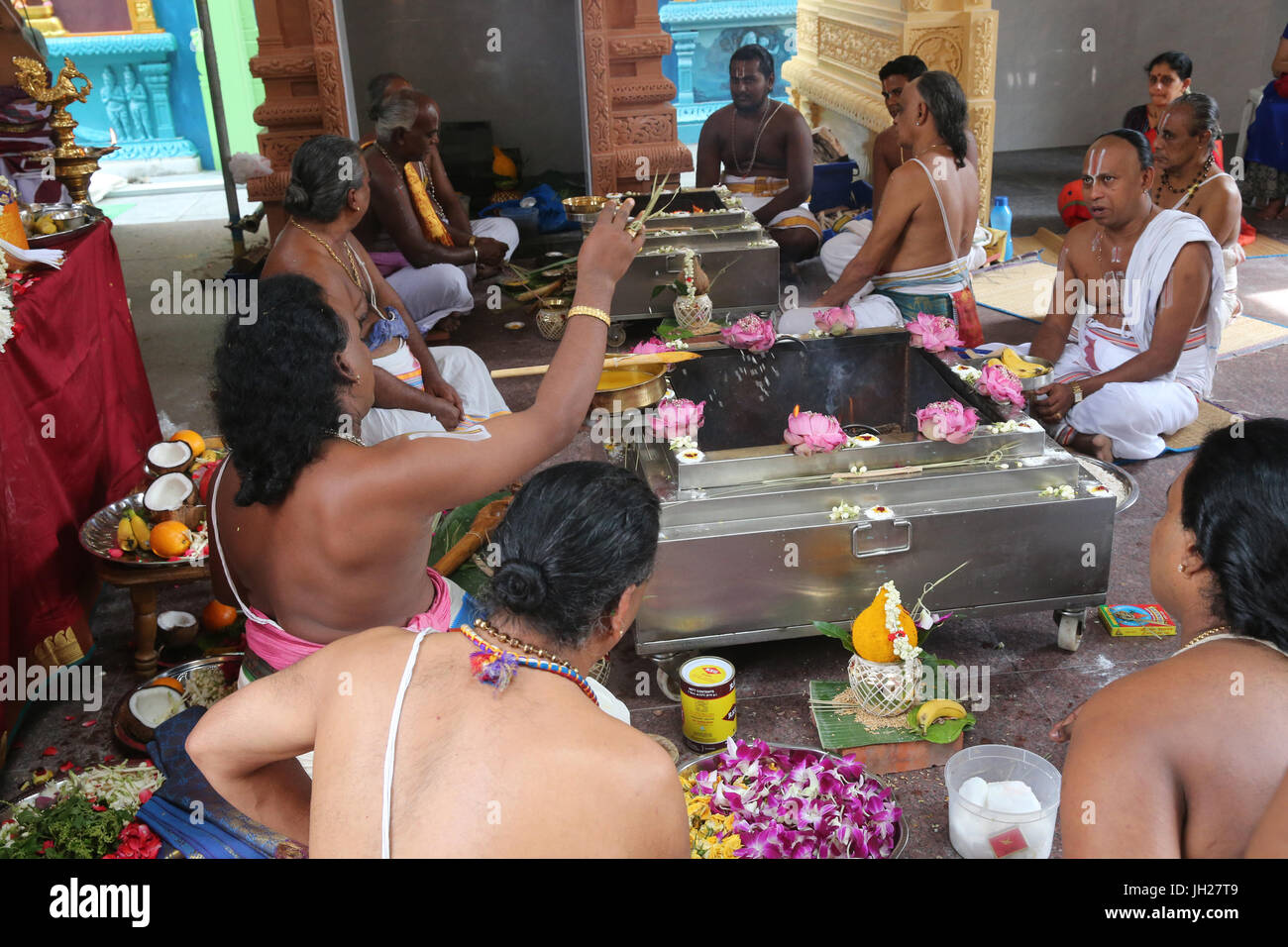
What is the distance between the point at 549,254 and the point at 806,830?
220 inches

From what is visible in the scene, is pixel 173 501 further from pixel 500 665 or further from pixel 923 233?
pixel 923 233

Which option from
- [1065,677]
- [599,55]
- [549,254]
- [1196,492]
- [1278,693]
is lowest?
[1065,677]

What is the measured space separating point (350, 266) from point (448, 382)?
73 centimetres

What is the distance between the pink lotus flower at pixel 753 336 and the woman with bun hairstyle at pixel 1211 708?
2231 mm

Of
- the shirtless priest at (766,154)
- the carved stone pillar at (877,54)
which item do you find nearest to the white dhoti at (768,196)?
the shirtless priest at (766,154)

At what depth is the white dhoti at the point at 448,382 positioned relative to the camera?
4027mm

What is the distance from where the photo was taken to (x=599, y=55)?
7.34 meters

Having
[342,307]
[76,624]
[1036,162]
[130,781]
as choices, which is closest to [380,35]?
[1036,162]

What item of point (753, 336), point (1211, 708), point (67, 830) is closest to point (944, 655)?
point (753, 336)

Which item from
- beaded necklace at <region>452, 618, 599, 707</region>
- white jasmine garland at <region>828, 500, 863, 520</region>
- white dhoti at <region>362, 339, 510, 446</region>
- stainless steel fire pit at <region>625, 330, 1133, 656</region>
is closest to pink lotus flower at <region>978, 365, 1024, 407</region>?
stainless steel fire pit at <region>625, 330, 1133, 656</region>

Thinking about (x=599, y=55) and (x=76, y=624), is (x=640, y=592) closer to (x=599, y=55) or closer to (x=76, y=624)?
(x=76, y=624)

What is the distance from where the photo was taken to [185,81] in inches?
465

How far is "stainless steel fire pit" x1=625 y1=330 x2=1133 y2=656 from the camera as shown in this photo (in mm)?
3242

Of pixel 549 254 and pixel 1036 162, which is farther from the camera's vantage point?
pixel 1036 162
